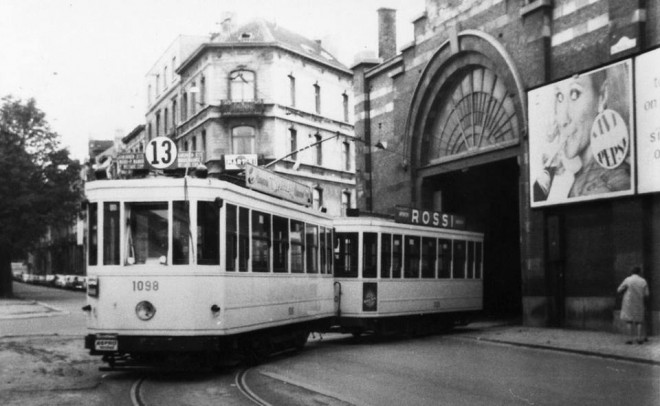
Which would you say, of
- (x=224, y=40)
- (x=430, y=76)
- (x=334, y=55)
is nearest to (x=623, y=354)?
(x=430, y=76)

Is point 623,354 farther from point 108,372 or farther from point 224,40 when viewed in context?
point 224,40

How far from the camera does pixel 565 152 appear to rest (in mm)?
20703

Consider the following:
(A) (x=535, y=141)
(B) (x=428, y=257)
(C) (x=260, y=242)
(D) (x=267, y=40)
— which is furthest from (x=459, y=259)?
(D) (x=267, y=40)

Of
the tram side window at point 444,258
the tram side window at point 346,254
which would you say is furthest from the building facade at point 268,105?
the tram side window at point 346,254

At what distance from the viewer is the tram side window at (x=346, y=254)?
716 inches

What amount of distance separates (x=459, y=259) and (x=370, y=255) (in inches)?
184

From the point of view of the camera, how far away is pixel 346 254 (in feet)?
59.8

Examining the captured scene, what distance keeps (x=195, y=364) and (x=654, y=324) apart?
1124cm

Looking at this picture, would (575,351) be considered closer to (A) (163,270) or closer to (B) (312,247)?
(B) (312,247)

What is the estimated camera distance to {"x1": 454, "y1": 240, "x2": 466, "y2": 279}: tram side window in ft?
72.1

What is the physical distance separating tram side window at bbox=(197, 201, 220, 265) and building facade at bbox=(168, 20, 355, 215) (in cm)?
3387

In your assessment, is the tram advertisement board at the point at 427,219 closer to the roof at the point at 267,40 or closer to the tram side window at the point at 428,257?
the tram side window at the point at 428,257

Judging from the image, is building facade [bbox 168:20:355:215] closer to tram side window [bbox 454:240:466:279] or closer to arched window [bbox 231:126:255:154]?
arched window [bbox 231:126:255:154]

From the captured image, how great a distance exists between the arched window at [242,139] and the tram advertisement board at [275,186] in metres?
31.3
